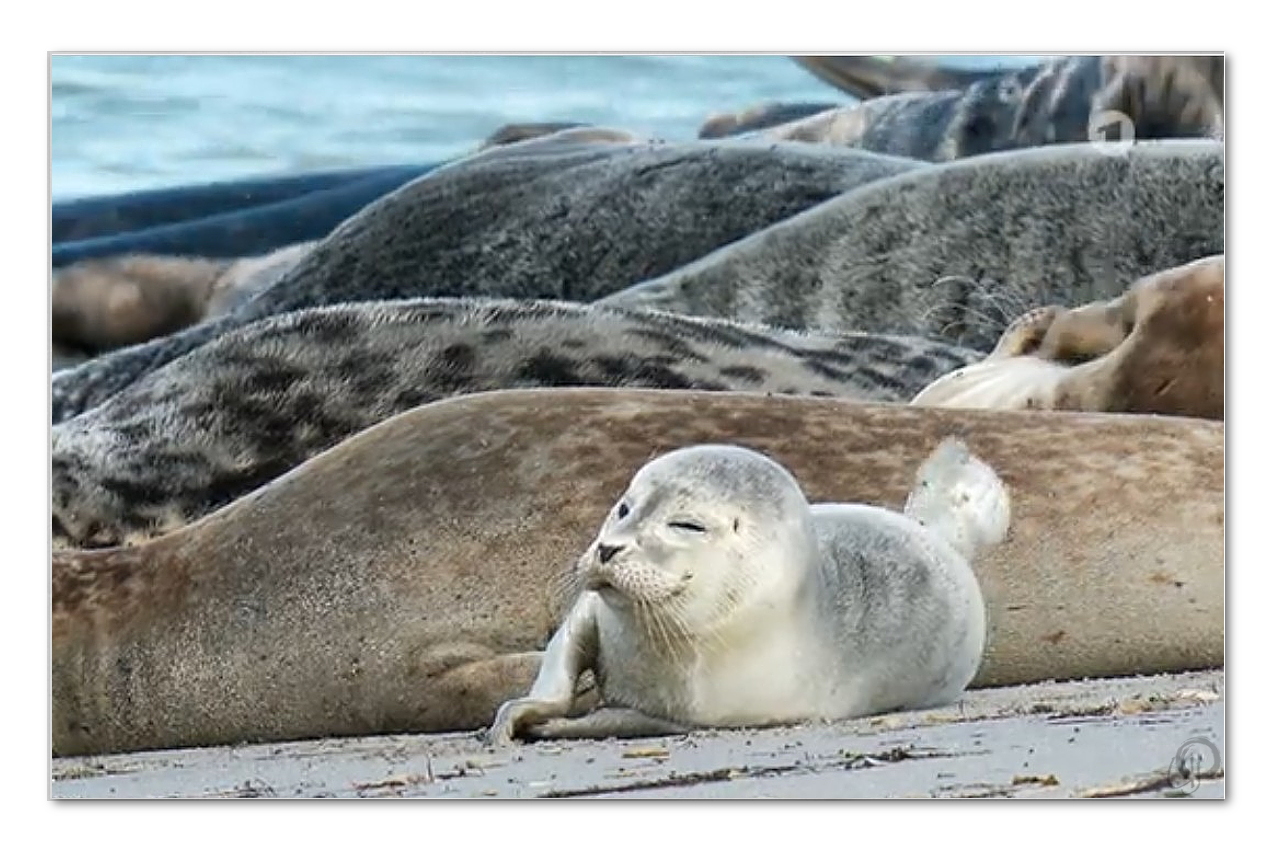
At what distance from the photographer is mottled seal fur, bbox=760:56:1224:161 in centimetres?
511

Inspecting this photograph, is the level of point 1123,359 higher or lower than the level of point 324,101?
lower

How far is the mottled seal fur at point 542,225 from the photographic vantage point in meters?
5.38

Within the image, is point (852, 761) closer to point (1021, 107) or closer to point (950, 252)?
point (1021, 107)

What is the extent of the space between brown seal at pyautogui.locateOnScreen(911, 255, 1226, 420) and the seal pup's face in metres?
0.85

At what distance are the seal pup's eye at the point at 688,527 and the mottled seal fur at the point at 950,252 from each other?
4.13 ft

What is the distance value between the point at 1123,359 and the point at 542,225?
1.17 metres

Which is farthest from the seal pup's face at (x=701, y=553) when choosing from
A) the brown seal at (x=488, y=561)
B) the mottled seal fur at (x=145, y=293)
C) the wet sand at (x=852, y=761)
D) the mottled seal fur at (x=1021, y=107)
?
the mottled seal fur at (x=145, y=293)

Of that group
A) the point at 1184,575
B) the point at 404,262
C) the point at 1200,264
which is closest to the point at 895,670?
the point at 1184,575

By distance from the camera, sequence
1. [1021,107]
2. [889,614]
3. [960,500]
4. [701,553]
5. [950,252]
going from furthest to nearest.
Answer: [950,252] < [1021,107] < [960,500] < [889,614] < [701,553]

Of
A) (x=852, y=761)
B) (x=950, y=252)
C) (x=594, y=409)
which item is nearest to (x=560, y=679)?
(x=852, y=761)

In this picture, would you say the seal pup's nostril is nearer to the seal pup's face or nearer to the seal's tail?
the seal pup's face

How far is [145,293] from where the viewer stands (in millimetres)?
5301

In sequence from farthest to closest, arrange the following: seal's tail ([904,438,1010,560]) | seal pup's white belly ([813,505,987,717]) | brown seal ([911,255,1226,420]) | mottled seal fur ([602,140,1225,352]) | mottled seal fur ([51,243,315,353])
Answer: mottled seal fur ([602,140,1225,352]) < mottled seal fur ([51,243,315,353]) < brown seal ([911,255,1226,420]) < seal's tail ([904,438,1010,560]) < seal pup's white belly ([813,505,987,717])

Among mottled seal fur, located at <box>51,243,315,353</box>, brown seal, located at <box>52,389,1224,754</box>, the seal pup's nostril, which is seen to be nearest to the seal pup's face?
the seal pup's nostril
